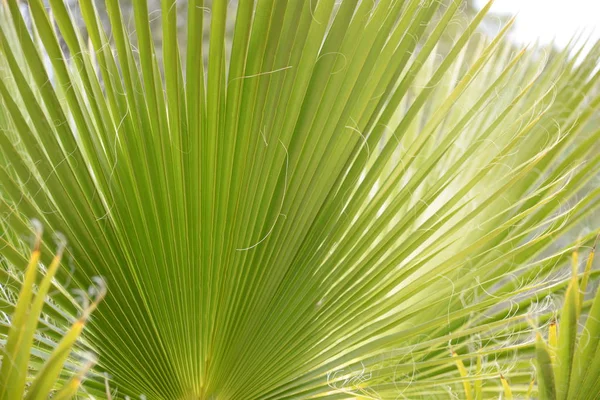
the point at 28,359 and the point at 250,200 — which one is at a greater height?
the point at 250,200

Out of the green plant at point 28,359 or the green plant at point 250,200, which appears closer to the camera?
the green plant at point 28,359

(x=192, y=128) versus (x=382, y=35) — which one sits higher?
(x=382, y=35)

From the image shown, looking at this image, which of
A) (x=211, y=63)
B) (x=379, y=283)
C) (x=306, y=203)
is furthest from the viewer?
(x=379, y=283)

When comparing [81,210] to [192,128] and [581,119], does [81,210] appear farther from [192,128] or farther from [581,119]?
[581,119]

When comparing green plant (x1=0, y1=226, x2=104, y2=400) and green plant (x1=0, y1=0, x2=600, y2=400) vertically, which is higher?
green plant (x1=0, y1=0, x2=600, y2=400)

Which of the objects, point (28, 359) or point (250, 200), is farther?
point (250, 200)

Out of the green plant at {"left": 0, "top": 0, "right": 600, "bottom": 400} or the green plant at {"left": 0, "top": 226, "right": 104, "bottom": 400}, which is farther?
the green plant at {"left": 0, "top": 0, "right": 600, "bottom": 400}

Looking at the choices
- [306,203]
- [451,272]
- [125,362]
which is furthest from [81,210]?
[451,272]

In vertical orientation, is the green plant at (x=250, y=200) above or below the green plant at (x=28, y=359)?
above
